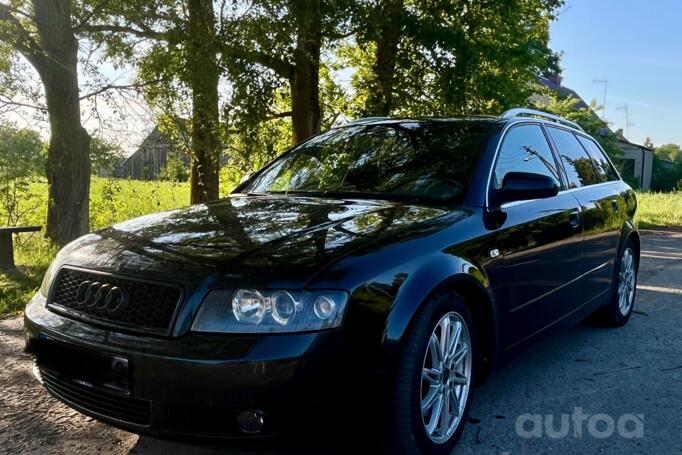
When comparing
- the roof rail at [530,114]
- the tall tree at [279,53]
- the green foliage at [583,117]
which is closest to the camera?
the roof rail at [530,114]

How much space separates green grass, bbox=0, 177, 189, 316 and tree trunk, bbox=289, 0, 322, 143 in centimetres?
284

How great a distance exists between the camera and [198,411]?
2.23 m

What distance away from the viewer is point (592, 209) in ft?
14.7

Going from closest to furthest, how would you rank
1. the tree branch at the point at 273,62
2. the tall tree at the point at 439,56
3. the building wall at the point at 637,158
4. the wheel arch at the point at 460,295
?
the wheel arch at the point at 460,295, the tree branch at the point at 273,62, the tall tree at the point at 439,56, the building wall at the point at 637,158

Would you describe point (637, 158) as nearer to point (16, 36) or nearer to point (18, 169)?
point (18, 169)

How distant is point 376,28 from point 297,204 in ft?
29.5

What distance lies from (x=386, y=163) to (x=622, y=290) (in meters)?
2.79

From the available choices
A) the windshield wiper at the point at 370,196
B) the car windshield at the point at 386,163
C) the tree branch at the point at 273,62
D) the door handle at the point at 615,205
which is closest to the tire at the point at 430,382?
the windshield wiper at the point at 370,196

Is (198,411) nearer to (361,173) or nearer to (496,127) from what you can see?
(361,173)

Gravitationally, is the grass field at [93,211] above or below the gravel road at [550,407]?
above

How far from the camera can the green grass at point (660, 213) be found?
58.0 feet

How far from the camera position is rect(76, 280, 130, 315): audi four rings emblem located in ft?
8.03

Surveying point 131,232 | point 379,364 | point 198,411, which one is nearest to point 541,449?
point 379,364

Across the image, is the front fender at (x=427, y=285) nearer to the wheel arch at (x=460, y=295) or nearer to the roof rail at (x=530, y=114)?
the wheel arch at (x=460, y=295)
